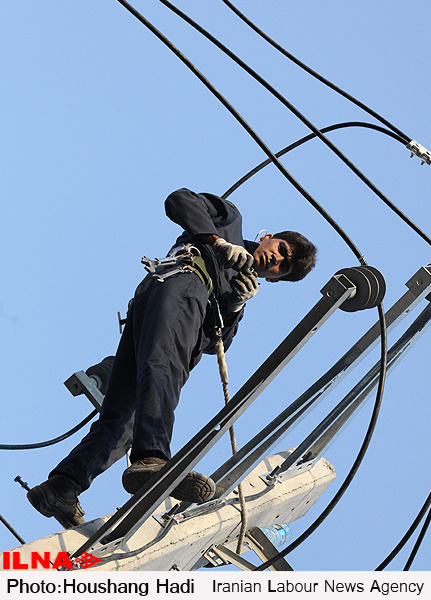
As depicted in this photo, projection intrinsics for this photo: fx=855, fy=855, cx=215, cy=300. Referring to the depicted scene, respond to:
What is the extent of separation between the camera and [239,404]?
112 inches

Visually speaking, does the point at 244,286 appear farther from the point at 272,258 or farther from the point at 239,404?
the point at 239,404

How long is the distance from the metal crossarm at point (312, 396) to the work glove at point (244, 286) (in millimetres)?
488

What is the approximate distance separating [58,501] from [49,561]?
0.40 metres

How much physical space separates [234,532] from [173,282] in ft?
4.02

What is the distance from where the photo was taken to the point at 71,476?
3502 mm

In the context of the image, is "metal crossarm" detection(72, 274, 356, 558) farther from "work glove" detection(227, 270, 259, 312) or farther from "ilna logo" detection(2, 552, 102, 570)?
"work glove" detection(227, 270, 259, 312)

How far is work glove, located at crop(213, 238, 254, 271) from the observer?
3498 millimetres

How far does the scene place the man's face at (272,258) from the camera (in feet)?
14.5

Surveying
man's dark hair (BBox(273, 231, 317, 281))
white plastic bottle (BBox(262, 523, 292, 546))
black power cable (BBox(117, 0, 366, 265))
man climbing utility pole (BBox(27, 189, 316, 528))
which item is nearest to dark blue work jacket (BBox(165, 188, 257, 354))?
man climbing utility pole (BBox(27, 189, 316, 528))

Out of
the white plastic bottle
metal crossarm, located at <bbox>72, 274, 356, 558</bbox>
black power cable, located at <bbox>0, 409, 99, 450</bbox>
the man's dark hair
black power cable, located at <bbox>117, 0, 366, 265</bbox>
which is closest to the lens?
metal crossarm, located at <bbox>72, 274, 356, 558</bbox>

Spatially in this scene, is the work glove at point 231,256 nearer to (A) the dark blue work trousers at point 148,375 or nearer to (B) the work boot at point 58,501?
(A) the dark blue work trousers at point 148,375

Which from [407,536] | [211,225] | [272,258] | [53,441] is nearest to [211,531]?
[407,536]

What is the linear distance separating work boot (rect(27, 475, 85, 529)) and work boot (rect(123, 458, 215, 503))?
1.86 feet
